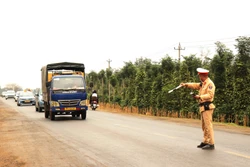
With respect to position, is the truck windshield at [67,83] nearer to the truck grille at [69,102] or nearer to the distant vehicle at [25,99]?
the truck grille at [69,102]

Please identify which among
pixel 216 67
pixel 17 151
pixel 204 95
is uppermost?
pixel 216 67

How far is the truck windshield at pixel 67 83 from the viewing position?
2106 cm

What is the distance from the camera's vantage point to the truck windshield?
69.1 feet

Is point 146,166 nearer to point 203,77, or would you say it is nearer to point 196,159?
point 196,159

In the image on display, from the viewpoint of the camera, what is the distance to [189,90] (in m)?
25.9

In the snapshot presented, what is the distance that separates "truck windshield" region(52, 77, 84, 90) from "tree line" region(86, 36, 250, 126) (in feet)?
3.73

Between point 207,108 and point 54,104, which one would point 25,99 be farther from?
point 207,108

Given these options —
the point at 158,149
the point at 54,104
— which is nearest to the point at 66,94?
the point at 54,104

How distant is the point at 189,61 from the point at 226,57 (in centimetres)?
723

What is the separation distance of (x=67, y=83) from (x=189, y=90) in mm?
8766

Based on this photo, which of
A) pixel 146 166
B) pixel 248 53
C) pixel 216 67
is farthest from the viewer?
pixel 216 67

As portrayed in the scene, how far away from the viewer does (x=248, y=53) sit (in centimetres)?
2070

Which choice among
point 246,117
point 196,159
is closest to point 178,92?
point 246,117

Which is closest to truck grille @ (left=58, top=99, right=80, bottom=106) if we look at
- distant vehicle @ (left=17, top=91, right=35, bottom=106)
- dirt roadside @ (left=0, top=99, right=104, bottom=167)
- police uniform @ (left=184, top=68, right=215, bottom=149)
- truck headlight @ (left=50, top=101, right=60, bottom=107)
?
truck headlight @ (left=50, top=101, right=60, bottom=107)
